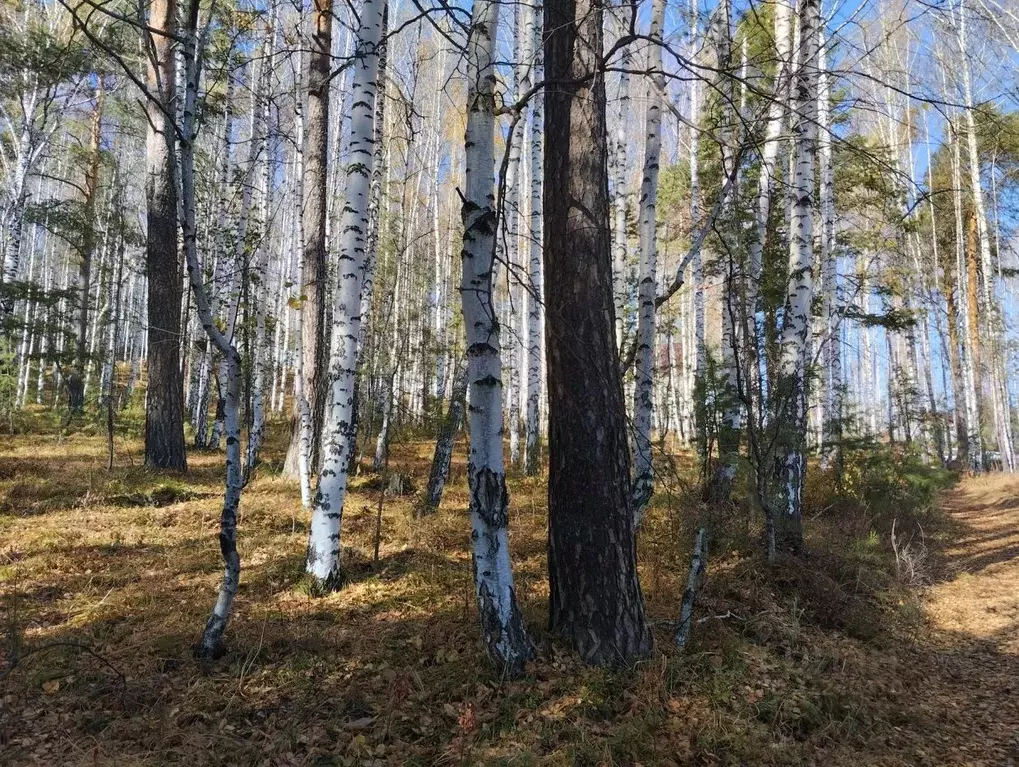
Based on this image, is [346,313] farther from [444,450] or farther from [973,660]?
[973,660]

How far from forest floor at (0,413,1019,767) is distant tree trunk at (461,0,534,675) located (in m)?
0.47

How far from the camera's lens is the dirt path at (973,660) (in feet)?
10.6

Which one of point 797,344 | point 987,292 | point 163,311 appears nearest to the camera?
point 797,344

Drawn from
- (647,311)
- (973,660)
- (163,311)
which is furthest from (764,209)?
(163,311)

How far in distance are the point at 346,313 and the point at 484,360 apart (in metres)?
1.84

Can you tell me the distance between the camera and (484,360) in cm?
322

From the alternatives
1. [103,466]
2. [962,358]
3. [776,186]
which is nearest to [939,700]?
[776,186]

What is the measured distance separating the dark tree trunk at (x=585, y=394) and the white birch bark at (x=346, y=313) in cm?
164

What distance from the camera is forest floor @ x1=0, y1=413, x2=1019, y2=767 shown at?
112 inches

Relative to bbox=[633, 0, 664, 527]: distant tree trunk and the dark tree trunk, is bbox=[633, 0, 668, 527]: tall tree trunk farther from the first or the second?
the dark tree trunk

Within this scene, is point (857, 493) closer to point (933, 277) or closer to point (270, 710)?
point (270, 710)

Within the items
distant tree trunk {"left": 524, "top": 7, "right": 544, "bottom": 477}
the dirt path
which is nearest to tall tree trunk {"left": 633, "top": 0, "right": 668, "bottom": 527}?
the dirt path

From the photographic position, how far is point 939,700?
12.2 ft

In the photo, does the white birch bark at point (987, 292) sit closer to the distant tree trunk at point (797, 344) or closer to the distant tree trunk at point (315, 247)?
the distant tree trunk at point (797, 344)
